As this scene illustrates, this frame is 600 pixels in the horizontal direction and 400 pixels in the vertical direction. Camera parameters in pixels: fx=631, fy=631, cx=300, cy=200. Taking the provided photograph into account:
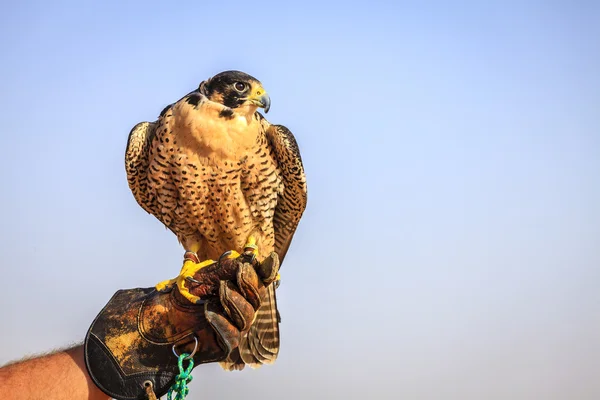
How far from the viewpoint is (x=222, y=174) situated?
14.6ft

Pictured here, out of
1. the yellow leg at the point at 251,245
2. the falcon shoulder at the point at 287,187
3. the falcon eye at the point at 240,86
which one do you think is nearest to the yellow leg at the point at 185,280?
the yellow leg at the point at 251,245

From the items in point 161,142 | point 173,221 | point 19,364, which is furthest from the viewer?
point 173,221

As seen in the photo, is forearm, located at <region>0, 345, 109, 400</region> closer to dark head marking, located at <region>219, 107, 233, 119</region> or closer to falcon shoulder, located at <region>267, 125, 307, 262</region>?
dark head marking, located at <region>219, 107, 233, 119</region>

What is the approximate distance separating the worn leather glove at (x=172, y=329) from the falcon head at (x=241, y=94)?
4.74ft

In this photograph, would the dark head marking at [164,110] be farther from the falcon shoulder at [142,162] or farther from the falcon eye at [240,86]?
the falcon eye at [240,86]

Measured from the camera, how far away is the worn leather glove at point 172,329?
11.0 feet

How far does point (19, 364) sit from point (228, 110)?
2147 millimetres

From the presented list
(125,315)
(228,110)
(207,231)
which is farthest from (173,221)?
(125,315)

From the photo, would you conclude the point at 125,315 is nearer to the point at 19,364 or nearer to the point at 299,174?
the point at 19,364

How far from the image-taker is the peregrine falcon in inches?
174

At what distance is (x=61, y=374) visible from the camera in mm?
3326

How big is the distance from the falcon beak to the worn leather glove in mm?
1431

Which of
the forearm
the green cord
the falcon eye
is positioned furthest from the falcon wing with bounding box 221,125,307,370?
the green cord

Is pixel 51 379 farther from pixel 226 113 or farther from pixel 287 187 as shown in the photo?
pixel 287 187
